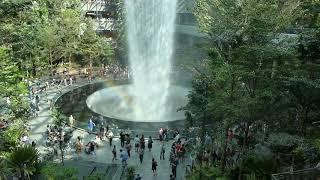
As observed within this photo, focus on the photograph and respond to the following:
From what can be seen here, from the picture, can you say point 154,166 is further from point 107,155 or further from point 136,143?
point 107,155

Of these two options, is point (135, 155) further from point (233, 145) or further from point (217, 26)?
point (217, 26)

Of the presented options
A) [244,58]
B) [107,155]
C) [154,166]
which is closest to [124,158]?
[154,166]

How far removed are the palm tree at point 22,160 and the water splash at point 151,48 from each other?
14.9 meters

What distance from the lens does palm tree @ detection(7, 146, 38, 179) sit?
16781mm

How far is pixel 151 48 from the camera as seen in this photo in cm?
3762

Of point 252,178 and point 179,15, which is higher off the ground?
point 179,15

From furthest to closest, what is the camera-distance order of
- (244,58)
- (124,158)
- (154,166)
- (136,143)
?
1. (136,143)
2. (124,158)
3. (154,166)
4. (244,58)

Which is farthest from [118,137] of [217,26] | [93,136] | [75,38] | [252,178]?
[75,38]

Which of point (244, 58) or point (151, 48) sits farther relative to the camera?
point (151, 48)

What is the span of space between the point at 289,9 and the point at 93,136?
46.5 ft

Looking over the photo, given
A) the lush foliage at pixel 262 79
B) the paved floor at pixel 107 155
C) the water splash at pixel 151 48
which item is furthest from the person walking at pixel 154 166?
the water splash at pixel 151 48

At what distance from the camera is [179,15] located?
169 feet

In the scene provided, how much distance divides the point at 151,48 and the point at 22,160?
883 inches

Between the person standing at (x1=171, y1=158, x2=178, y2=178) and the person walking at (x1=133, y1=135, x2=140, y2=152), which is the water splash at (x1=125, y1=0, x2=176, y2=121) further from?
the person standing at (x1=171, y1=158, x2=178, y2=178)
